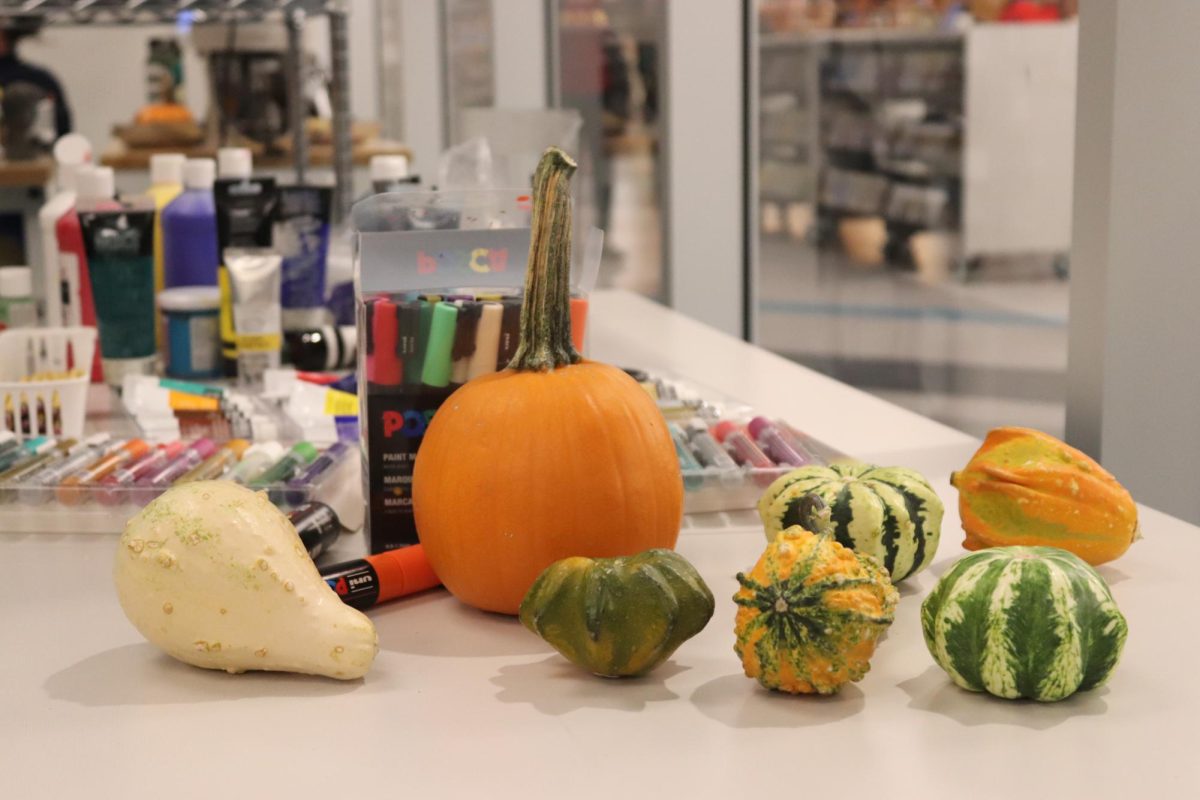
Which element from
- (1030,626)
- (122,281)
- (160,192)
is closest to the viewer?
(1030,626)

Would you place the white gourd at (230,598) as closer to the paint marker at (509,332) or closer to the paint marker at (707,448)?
the paint marker at (509,332)

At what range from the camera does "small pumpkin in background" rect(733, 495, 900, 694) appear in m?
0.74

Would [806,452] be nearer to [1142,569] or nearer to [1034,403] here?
[1142,569]

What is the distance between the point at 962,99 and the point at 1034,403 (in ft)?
6.86

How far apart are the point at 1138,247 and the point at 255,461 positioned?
73cm

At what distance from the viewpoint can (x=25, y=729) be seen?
2.43 feet

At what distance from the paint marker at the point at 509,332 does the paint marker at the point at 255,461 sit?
0.26m

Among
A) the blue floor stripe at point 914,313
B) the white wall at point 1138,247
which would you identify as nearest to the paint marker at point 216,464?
the white wall at point 1138,247

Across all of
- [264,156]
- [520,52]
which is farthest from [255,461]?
[520,52]

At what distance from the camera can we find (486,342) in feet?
3.18

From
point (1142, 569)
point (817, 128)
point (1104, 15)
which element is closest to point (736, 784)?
point (1142, 569)

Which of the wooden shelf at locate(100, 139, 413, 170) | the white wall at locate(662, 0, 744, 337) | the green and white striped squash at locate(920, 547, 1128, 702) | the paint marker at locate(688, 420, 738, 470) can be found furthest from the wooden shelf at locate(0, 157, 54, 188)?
the green and white striped squash at locate(920, 547, 1128, 702)

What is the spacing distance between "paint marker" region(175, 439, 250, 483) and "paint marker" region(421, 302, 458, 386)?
0.77 feet

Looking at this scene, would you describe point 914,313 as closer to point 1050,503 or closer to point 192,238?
point 192,238
